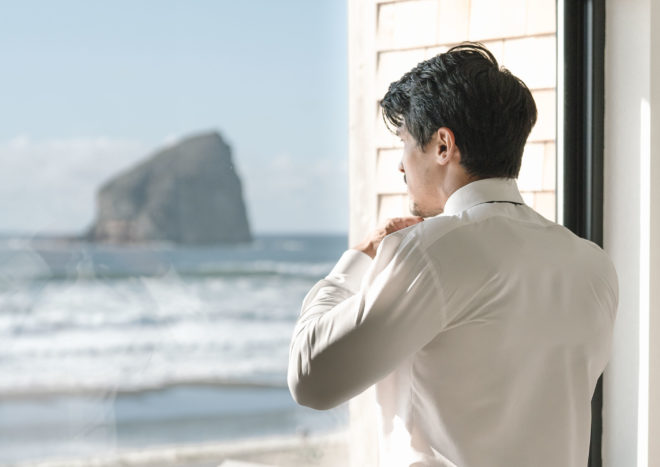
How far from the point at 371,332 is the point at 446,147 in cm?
29

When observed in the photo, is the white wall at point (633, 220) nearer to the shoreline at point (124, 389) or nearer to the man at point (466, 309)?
the man at point (466, 309)

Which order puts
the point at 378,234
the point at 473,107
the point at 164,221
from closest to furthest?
the point at 473,107, the point at 378,234, the point at 164,221

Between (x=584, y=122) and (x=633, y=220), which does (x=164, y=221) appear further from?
(x=633, y=220)

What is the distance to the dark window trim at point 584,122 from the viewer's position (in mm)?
1963

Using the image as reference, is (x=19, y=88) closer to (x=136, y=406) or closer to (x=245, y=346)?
(x=136, y=406)

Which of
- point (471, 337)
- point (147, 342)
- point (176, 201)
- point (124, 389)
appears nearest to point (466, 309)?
point (471, 337)

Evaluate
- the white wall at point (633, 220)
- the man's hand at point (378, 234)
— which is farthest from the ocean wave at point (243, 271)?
the white wall at point (633, 220)

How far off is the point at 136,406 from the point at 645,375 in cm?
204

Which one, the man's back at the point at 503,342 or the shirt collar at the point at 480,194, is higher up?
the shirt collar at the point at 480,194

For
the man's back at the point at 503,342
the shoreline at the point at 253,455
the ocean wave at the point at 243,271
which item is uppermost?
the man's back at the point at 503,342

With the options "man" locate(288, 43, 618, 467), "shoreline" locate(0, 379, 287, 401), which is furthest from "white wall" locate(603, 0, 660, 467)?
"shoreline" locate(0, 379, 287, 401)

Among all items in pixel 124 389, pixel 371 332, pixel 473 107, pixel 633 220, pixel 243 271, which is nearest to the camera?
pixel 371 332

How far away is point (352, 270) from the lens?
104cm

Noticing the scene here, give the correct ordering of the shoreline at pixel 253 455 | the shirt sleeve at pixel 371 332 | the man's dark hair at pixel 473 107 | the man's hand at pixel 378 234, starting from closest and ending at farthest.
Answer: the shirt sleeve at pixel 371 332 < the man's dark hair at pixel 473 107 < the man's hand at pixel 378 234 < the shoreline at pixel 253 455
